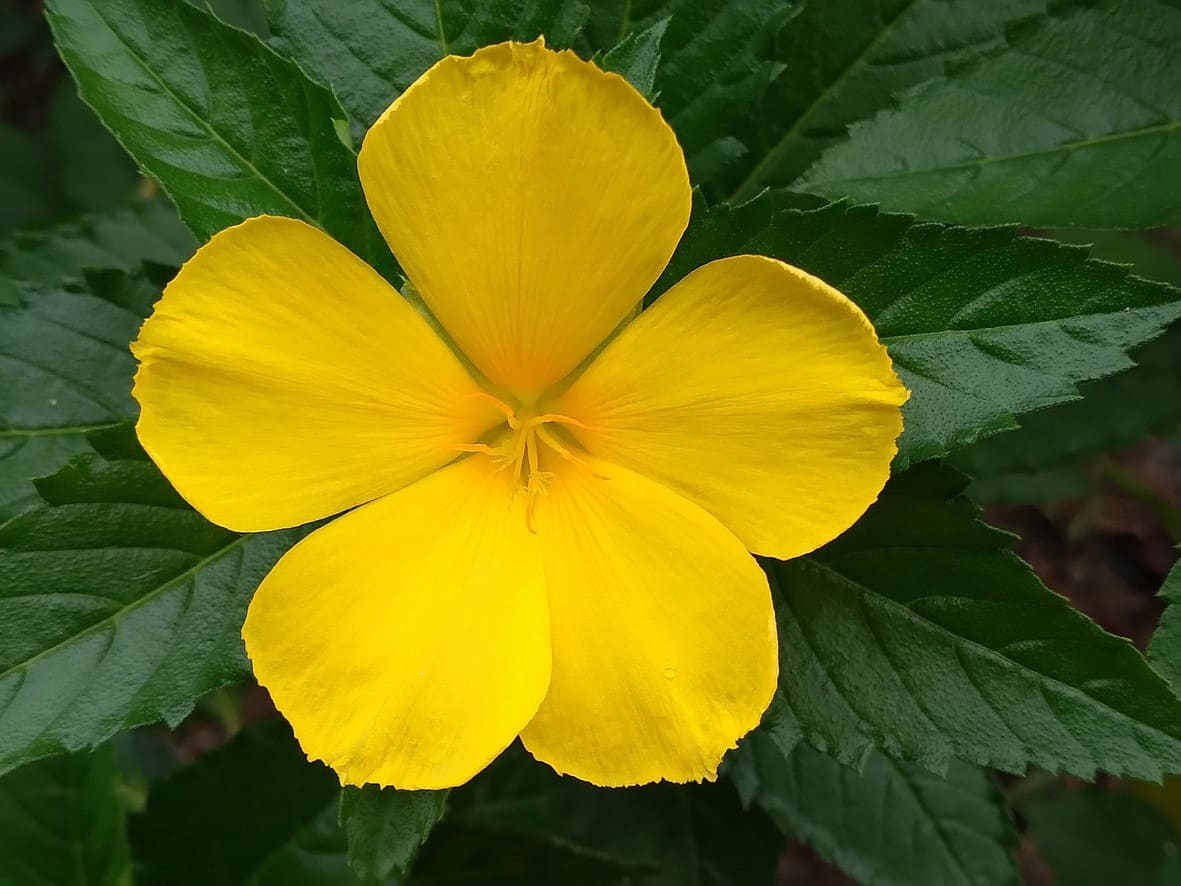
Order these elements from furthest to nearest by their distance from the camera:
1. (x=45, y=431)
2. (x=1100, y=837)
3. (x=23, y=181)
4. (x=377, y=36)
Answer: (x=23, y=181), (x=1100, y=837), (x=45, y=431), (x=377, y=36)

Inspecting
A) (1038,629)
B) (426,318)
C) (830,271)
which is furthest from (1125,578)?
(426,318)

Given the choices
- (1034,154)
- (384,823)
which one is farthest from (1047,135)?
(384,823)

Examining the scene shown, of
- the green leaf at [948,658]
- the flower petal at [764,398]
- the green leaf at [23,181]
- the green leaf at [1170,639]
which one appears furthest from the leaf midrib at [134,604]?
the green leaf at [23,181]

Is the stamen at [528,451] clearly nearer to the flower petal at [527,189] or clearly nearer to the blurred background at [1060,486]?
the flower petal at [527,189]

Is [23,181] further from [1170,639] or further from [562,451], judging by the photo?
[1170,639]

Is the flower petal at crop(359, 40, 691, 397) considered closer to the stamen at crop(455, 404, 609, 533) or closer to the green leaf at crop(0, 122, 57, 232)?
the stamen at crop(455, 404, 609, 533)

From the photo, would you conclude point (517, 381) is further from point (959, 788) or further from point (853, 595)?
point (959, 788)
